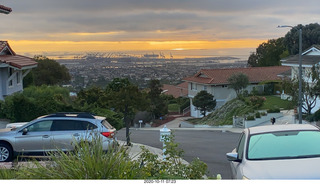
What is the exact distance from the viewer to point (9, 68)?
30.6 m

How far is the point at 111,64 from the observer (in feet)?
262

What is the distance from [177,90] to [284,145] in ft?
243

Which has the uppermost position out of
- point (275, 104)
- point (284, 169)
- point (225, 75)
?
point (284, 169)

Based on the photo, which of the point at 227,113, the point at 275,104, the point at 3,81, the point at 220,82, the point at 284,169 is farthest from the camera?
the point at 220,82

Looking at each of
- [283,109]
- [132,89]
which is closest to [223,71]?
[283,109]

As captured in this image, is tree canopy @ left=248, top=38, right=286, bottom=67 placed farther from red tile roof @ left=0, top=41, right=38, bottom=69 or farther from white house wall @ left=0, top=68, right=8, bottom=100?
white house wall @ left=0, top=68, right=8, bottom=100

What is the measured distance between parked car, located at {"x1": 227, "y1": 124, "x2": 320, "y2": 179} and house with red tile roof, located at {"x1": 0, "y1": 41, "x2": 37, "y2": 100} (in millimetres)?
23258

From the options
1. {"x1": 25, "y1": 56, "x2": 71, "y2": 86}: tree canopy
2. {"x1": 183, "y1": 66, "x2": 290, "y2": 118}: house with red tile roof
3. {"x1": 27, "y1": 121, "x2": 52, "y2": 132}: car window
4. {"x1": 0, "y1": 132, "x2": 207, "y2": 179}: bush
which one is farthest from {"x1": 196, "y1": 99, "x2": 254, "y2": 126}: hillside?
{"x1": 0, "y1": 132, "x2": 207, "y2": 179}: bush

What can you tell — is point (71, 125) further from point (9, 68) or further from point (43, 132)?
point (9, 68)

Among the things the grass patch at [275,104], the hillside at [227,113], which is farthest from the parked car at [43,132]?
the grass patch at [275,104]

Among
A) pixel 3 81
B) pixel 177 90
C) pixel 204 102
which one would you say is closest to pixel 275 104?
pixel 204 102

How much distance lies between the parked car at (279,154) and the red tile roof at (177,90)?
214 feet

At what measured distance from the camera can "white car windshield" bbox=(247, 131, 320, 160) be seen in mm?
7941

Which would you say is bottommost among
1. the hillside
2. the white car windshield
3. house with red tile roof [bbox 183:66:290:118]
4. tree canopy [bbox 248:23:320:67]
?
the hillside
